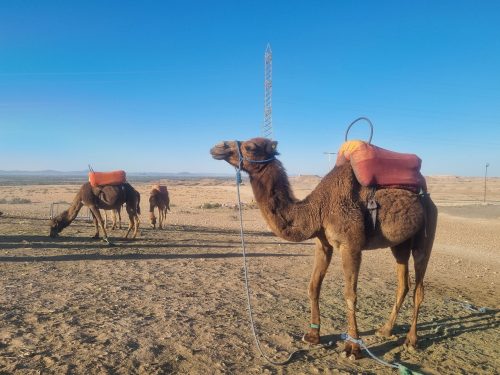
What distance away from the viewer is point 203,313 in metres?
6.13

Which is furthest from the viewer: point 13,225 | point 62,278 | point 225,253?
point 13,225

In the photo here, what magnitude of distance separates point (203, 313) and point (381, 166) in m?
3.61

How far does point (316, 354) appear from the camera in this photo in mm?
4945

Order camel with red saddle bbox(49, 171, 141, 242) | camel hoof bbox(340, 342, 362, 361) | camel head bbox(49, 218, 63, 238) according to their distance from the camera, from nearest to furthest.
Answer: camel hoof bbox(340, 342, 362, 361), camel head bbox(49, 218, 63, 238), camel with red saddle bbox(49, 171, 141, 242)

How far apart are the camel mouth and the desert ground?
8.21 ft

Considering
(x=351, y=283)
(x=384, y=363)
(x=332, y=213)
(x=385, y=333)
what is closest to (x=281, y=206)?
(x=332, y=213)

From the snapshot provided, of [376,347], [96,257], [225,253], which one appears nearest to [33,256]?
[96,257]

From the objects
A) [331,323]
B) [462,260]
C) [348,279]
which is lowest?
[462,260]

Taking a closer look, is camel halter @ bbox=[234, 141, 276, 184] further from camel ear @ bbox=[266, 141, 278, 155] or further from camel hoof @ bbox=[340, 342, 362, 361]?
camel hoof @ bbox=[340, 342, 362, 361]

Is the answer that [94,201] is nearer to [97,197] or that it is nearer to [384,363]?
[97,197]

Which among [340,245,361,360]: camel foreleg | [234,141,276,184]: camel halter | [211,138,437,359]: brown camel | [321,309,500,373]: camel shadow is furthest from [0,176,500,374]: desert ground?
[234,141,276,184]: camel halter

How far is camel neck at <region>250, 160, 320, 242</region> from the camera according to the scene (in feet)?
16.5

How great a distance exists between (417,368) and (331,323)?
1492mm

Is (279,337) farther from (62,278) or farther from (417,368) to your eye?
(62,278)
